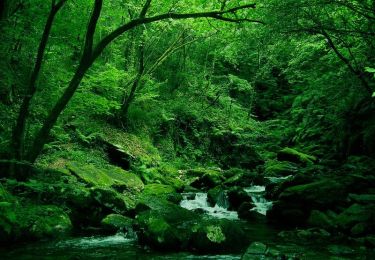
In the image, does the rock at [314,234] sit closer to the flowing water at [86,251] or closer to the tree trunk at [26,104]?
the flowing water at [86,251]

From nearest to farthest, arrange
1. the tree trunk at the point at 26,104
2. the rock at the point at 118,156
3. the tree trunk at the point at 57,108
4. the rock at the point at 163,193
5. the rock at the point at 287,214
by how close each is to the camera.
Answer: the tree trunk at the point at 26,104 → the tree trunk at the point at 57,108 → the rock at the point at 287,214 → the rock at the point at 163,193 → the rock at the point at 118,156

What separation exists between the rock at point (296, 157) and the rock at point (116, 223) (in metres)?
12.4

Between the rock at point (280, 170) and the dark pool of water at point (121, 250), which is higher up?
the rock at point (280, 170)

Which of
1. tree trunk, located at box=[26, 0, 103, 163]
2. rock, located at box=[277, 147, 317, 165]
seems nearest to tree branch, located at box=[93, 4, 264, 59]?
tree trunk, located at box=[26, 0, 103, 163]

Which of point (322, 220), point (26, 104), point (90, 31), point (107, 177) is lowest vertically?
point (322, 220)

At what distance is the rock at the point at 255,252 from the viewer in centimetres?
595

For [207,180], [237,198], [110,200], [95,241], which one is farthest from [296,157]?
[95,241]

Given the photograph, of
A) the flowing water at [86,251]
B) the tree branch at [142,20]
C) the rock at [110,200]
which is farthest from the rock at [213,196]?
the tree branch at [142,20]

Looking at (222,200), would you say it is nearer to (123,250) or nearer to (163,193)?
(163,193)

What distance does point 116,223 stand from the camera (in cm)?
851

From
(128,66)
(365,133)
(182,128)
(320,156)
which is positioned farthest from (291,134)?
(128,66)

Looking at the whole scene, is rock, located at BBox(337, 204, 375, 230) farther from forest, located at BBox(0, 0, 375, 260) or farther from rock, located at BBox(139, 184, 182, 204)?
rock, located at BBox(139, 184, 182, 204)

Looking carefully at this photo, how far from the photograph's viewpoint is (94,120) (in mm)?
16172

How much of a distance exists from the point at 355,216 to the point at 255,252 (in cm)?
369
